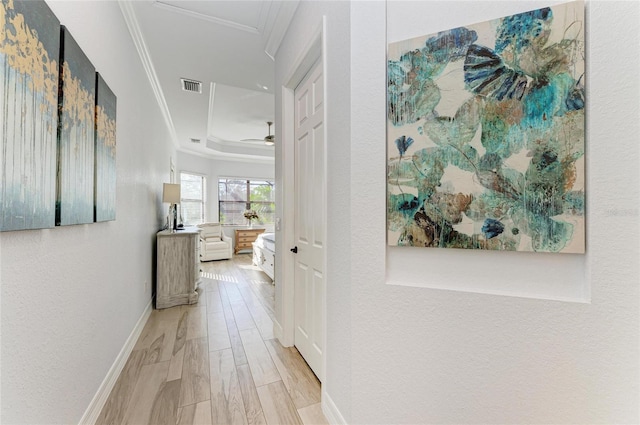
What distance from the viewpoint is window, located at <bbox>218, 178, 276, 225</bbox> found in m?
7.57

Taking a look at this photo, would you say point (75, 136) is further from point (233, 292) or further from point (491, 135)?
point (233, 292)

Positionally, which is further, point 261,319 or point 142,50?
point 261,319

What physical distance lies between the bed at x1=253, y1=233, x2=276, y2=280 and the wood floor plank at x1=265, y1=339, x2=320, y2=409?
2.20 metres

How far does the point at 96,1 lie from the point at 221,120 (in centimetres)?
358

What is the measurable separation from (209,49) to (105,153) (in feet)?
5.31

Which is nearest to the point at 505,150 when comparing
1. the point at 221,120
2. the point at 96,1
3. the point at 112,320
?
the point at 96,1

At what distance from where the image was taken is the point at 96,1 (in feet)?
5.20

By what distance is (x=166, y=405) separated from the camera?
161 cm

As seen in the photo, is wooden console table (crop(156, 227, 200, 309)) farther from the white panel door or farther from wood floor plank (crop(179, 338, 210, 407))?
the white panel door

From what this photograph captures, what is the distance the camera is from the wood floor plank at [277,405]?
152 cm

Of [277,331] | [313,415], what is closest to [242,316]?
[277,331]

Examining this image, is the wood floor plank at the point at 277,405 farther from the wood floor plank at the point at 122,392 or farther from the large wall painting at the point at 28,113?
the large wall painting at the point at 28,113

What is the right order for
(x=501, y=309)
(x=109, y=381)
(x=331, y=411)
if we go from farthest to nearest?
(x=109, y=381) → (x=331, y=411) → (x=501, y=309)

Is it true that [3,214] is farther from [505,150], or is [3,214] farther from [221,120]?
[221,120]
